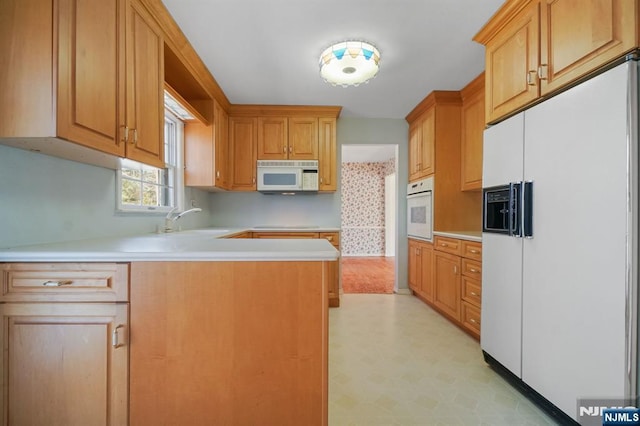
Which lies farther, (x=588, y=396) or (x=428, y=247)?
(x=428, y=247)

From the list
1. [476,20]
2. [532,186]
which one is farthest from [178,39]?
[532,186]

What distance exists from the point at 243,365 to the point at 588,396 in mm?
1570

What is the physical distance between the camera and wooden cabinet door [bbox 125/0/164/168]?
1484 mm

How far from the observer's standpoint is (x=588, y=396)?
1267 mm

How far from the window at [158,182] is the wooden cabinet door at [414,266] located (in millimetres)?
2897

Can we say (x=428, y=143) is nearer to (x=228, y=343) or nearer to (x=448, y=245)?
(x=448, y=245)

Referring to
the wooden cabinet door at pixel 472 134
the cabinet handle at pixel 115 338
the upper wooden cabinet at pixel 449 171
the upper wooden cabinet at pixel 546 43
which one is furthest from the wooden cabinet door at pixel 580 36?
the cabinet handle at pixel 115 338

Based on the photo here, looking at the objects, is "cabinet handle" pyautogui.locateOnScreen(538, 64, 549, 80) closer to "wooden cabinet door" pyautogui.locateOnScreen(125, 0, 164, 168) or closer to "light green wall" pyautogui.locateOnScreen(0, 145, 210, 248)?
"wooden cabinet door" pyautogui.locateOnScreen(125, 0, 164, 168)

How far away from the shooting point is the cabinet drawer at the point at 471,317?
7.83 ft

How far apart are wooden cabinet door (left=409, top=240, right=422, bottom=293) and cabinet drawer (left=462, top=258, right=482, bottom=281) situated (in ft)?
3.11

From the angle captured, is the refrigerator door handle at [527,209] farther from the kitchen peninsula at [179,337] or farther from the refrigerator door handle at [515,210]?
the kitchen peninsula at [179,337]

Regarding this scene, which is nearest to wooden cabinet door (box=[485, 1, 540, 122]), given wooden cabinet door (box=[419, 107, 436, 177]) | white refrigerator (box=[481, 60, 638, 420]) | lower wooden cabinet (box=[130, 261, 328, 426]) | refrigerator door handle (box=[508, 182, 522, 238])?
white refrigerator (box=[481, 60, 638, 420])

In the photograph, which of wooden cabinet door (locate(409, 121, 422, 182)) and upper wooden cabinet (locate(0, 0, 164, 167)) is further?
wooden cabinet door (locate(409, 121, 422, 182))

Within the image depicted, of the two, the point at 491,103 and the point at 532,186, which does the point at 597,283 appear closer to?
the point at 532,186
